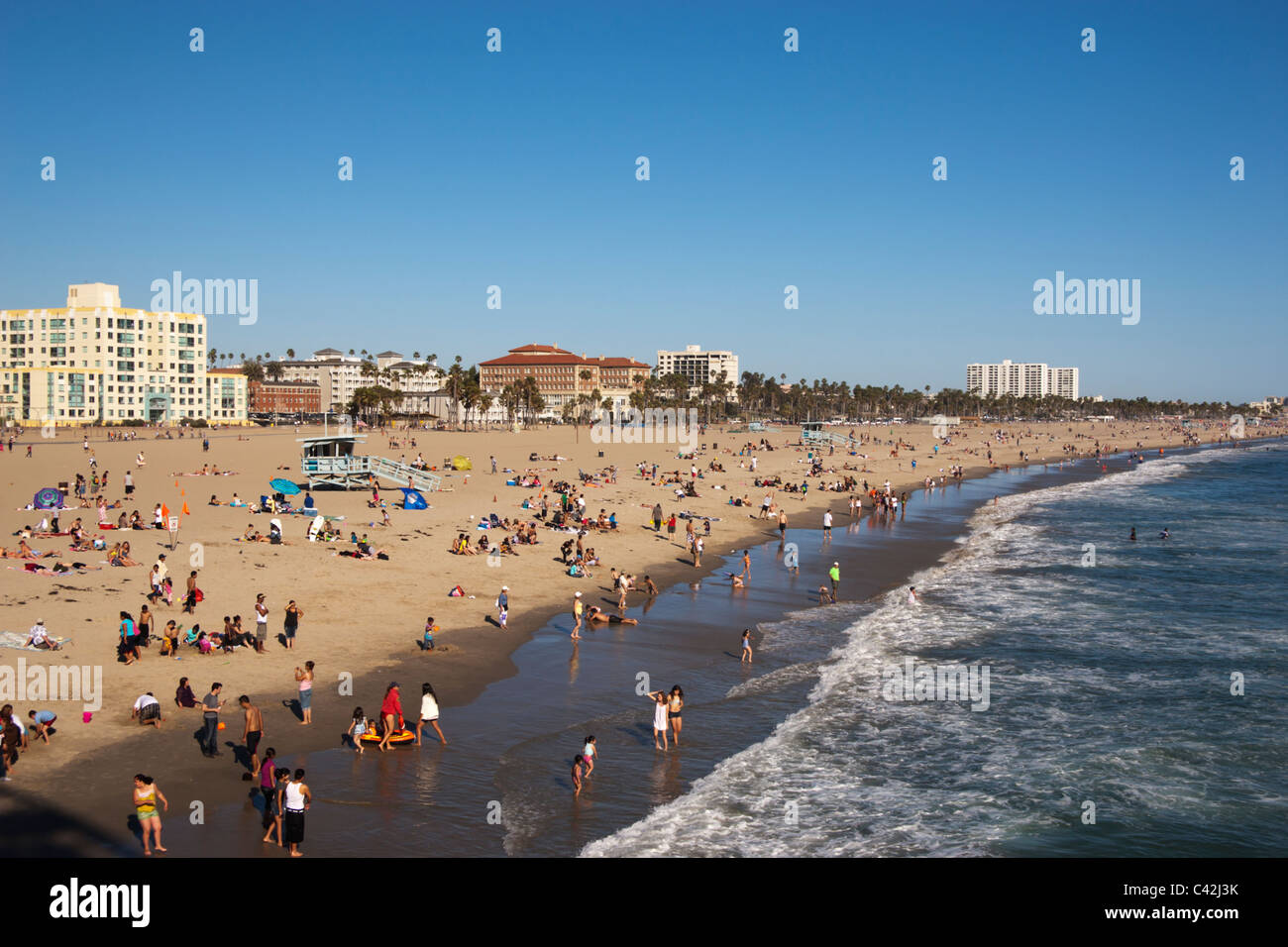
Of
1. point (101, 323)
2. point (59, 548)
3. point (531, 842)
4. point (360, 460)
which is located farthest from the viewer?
point (101, 323)

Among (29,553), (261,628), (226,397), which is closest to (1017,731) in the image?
(261,628)

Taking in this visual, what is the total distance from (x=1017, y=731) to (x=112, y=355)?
133 meters

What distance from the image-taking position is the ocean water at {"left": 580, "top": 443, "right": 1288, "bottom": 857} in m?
12.9

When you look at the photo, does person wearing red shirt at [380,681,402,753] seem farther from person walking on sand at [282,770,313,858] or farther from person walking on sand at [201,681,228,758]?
person walking on sand at [282,770,313,858]

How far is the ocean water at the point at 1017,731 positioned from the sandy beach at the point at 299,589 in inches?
249

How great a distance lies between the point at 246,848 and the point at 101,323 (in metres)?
131

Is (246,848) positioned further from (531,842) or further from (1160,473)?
(1160,473)

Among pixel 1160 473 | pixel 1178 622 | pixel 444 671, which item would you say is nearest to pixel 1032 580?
pixel 1178 622

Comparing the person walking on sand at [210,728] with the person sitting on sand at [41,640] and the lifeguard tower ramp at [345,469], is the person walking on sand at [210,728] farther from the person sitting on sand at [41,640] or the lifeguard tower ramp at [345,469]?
the lifeguard tower ramp at [345,469]

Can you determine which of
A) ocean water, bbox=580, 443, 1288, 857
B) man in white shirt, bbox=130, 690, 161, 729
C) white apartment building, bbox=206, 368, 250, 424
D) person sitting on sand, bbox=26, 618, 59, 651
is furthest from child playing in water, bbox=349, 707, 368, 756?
white apartment building, bbox=206, 368, 250, 424

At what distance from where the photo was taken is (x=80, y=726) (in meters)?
14.0

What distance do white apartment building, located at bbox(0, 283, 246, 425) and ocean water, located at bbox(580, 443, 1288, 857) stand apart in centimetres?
11710

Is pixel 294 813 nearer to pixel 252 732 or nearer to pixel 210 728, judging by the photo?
pixel 252 732

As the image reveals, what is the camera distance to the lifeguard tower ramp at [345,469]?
43.3 meters
